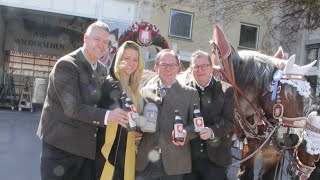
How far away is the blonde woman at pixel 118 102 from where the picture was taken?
3338 millimetres

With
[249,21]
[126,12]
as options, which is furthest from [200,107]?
[249,21]

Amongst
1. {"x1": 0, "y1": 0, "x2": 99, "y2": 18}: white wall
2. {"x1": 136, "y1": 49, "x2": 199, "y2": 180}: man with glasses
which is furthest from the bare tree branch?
{"x1": 136, "y1": 49, "x2": 199, "y2": 180}: man with glasses

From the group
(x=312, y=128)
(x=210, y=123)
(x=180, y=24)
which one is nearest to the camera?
(x=210, y=123)

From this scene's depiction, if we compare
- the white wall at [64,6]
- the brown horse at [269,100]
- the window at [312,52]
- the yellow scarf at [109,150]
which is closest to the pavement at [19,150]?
the yellow scarf at [109,150]

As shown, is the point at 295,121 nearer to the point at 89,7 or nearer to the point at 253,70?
the point at 253,70

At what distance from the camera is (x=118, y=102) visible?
3.30 metres

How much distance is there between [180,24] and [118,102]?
1339cm

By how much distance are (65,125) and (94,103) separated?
291 millimetres

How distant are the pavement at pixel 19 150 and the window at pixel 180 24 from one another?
6.55 meters

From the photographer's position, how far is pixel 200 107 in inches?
141

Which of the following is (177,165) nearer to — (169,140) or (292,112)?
(169,140)

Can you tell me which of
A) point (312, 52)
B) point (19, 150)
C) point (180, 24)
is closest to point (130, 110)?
point (19, 150)

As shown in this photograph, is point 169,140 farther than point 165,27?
No

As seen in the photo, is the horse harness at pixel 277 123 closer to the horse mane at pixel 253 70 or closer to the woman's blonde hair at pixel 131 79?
the horse mane at pixel 253 70
